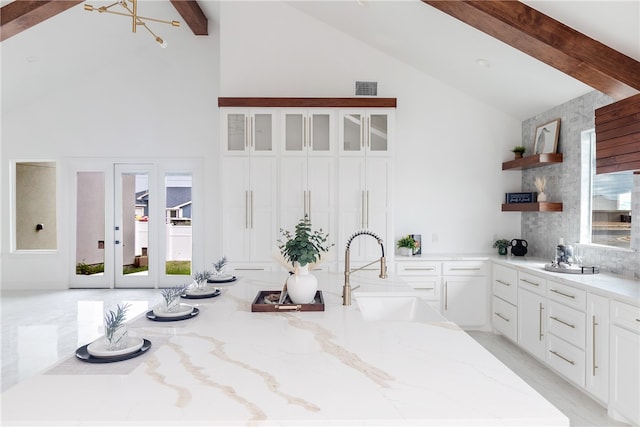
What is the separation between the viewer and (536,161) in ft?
13.5

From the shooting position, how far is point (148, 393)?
106cm

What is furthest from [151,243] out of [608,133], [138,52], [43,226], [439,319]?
[608,133]

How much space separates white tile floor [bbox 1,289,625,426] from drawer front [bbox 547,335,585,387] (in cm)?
12

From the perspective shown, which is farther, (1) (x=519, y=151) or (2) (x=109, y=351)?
(1) (x=519, y=151)

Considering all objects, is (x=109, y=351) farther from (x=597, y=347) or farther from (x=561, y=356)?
(x=561, y=356)

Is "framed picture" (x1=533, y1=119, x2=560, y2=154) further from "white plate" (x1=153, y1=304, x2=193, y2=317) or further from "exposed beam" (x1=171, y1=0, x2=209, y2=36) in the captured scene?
"exposed beam" (x1=171, y1=0, x2=209, y2=36)

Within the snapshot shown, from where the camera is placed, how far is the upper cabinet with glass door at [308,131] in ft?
14.3

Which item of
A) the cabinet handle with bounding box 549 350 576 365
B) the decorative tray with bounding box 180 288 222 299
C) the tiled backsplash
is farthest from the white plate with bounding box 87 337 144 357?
the tiled backsplash

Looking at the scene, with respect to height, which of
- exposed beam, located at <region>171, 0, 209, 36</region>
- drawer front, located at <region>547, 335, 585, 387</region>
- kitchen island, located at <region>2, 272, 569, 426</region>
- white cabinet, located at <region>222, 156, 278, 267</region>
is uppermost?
exposed beam, located at <region>171, 0, 209, 36</region>

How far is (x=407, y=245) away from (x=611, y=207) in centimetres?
197

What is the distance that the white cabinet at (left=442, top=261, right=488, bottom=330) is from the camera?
4.40 m

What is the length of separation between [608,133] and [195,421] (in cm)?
332

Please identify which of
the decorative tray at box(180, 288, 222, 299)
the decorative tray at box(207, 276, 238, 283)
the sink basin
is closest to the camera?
the decorative tray at box(180, 288, 222, 299)

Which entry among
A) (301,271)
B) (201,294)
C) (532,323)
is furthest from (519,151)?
(201,294)
